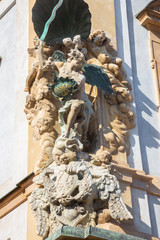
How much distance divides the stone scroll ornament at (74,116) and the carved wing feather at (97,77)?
0.01 meters

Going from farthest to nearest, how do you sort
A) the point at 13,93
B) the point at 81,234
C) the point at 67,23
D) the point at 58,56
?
the point at 13,93, the point at 67,23, the point at 58,56, the point at 81,234

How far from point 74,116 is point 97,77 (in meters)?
0.86

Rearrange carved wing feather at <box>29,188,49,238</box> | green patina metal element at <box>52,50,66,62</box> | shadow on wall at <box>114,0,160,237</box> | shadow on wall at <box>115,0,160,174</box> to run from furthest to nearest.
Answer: shadow on wall at <box>115,0,160,174</box> → green patina metal element at <box>52,50,66,62</box> → shadow on wall at <box>114,0,160,237</box> → carved wing feather at <box>29,188,49,238</box>

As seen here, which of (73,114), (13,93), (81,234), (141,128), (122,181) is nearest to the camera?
(81,234)

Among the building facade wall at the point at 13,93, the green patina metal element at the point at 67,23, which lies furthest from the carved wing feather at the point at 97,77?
the building facade wall at the point at 13,93

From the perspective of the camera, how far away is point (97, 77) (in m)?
8.77

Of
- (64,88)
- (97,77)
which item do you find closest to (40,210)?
(64,88)

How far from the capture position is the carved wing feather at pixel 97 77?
873 centimetres

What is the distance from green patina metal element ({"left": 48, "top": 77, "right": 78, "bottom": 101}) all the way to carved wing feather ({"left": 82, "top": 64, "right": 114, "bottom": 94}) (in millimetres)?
587

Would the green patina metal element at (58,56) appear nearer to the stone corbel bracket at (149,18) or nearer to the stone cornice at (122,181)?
the stone cornice at (122,181)

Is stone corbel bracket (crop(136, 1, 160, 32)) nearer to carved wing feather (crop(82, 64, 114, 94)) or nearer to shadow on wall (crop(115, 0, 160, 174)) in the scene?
shadow on wall (crop(115, 0, 160, 174))

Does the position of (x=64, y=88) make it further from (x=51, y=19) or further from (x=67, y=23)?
(x=67, y=23)

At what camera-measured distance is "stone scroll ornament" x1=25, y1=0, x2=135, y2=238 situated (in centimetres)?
772

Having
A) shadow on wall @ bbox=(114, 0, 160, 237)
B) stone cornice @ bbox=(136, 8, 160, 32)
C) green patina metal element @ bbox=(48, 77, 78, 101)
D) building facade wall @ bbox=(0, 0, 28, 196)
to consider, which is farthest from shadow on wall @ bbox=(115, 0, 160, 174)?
building facade wall @ bbox=(0, 0, 28, 196)
